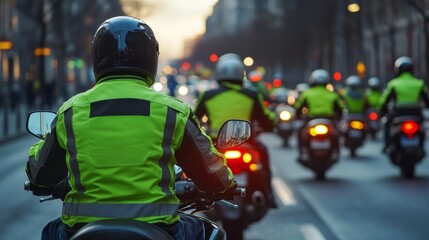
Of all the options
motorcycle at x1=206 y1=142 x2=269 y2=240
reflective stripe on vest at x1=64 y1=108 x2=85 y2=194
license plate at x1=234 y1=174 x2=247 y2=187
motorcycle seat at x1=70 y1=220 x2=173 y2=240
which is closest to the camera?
motorcycle seat at x1=70 y1=220 x2=173 y2=240

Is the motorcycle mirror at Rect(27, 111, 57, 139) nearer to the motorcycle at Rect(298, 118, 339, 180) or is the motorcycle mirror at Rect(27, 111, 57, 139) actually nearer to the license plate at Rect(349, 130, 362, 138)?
the motorcycle at Rect(298, 118, 339, 180)

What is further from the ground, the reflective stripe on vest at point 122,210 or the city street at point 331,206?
the reflective stripe on vest at point 122,210

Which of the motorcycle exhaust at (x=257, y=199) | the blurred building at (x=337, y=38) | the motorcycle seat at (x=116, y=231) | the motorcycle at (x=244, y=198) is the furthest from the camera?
the blurred building at (x=337, y=38)

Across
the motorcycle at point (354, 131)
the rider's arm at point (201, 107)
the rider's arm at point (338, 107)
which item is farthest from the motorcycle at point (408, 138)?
the rider's arm at point (201, 107)

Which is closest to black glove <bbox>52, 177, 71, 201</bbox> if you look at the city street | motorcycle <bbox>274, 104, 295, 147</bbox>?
the city street

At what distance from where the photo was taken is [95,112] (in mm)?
4152

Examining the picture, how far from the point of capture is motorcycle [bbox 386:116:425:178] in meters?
15.3

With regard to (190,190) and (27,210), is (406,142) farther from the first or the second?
(190,190)

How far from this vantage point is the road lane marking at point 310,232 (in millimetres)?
9664

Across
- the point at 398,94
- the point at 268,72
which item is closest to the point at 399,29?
the point at 268,72

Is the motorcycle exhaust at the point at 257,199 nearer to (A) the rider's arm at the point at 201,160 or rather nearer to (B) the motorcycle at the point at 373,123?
(A) the rider's arm at the point at 201,160

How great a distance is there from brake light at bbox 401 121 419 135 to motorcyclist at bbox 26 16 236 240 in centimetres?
1115

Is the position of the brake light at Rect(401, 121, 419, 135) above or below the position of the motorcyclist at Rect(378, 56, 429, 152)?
below

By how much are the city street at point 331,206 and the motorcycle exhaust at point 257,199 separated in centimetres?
66
